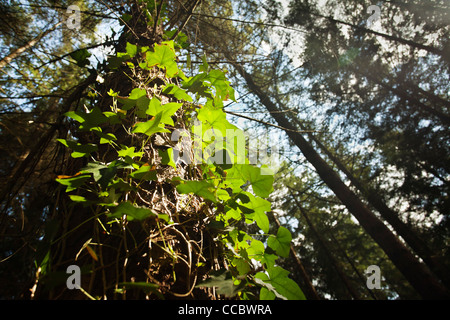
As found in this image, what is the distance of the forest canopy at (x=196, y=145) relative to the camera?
676mm

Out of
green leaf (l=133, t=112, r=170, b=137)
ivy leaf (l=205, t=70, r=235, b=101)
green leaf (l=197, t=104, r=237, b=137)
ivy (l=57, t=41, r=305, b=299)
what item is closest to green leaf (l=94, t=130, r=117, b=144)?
ivy (l=57, t=41, r=305, b=299)

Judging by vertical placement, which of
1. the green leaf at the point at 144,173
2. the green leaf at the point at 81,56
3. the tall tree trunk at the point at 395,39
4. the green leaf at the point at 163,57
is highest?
the tall tree trunk at the point at 395,39

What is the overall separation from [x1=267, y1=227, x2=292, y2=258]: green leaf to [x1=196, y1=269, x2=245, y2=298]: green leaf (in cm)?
25

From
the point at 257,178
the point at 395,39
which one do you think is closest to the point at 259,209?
the point at 257,178

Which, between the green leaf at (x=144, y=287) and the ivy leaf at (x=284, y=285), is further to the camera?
the ivy leaf at (x=284, y=285)

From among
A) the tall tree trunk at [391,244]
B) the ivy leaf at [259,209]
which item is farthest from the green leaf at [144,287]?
the tall tree trunk at [391,244]

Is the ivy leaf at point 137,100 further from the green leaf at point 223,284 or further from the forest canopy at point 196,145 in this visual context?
the green leaf at point 223,284

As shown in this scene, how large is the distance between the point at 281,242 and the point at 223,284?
1.04 feet

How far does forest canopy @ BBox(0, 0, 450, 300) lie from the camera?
0.68 metres

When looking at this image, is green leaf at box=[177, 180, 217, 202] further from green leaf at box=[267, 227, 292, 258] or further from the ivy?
green leaf at box=[267, 227, 292, 258]

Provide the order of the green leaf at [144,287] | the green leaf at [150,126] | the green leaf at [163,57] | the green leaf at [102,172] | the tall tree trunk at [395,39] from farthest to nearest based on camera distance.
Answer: the tall tree trunk at [395,39], the green leaf at [163,57], the green leaf at [150,126], the green leaf at [102,172], the green leaf at [144,287]

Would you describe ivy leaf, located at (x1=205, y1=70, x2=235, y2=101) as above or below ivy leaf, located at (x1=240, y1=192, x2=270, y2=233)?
above
